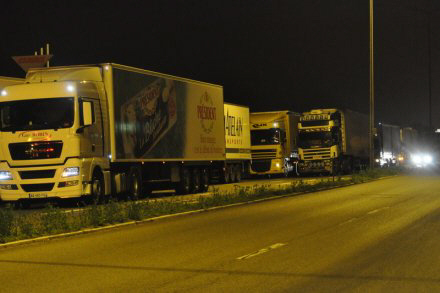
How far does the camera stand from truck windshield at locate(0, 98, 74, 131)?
2030 centimetres

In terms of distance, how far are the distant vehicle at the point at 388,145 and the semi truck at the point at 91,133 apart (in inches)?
1373

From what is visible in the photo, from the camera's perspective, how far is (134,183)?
23.4 m

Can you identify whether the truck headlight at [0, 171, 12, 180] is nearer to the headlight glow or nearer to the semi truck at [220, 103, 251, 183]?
the semi truck at [220, 103, 251, 183]

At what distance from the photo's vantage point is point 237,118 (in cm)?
3831

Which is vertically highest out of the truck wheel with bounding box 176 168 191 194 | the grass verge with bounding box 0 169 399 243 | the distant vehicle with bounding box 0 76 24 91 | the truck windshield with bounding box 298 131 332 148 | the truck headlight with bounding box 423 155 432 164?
the distant vehicle with bounding box 0 76 24 91

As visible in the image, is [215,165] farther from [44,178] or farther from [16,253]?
[16,253]

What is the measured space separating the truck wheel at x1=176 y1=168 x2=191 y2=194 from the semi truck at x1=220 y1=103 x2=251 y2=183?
8.43 meters

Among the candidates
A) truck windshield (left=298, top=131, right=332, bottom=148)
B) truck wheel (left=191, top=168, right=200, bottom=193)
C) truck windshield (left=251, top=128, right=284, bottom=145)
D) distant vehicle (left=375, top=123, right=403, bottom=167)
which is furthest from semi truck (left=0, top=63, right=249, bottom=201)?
distant vehicle (left=375, top=123, right=403, bottom=167)

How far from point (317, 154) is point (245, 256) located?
34.9 metres

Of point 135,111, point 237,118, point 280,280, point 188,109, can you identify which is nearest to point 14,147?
point 135,111

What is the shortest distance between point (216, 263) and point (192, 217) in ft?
24.8

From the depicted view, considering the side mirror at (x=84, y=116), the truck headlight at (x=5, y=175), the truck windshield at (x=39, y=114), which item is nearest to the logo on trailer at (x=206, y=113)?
the side mirror at (x=84, y=116)

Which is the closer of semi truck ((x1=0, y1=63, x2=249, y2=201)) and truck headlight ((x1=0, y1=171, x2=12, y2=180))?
semi truck ((x1=0, y1=63, x2=249, y2=201))

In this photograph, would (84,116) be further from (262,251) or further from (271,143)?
(271,143)
